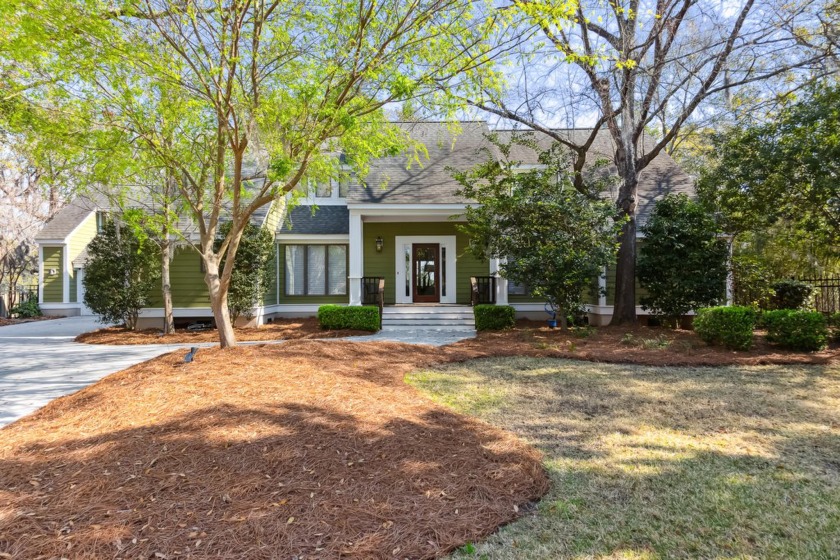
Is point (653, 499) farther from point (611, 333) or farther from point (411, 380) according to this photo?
point (611, 333)

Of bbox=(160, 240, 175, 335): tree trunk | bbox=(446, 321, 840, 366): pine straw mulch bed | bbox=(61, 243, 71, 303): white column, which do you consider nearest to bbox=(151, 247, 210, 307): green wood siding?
bbox=(160, 240, 175, 335): tree trunk

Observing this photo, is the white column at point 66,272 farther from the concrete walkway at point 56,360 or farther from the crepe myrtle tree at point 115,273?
the crepe myrtle tree at point 115,273

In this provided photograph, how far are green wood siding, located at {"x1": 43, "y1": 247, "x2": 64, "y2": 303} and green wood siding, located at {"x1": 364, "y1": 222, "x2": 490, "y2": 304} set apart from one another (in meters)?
13.4

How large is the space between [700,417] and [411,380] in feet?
10.8

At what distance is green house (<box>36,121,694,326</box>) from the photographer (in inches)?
484

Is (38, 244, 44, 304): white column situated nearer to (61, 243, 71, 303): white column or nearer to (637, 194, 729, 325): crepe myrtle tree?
(61, 243, 71, 303): white column

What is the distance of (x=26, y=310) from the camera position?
699 inches

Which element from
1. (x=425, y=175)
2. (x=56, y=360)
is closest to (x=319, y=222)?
(x=425, y=175)

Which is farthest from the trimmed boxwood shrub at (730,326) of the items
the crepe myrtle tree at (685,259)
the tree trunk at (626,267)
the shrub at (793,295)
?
the shrub at (793,295)

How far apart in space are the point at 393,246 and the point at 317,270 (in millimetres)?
2531

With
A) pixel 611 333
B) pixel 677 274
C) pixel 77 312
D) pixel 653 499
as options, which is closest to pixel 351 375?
pixel 653 499

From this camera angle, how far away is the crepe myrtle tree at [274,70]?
208 inches

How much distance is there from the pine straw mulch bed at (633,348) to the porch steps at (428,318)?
5.47 feet

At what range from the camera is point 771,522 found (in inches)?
100
